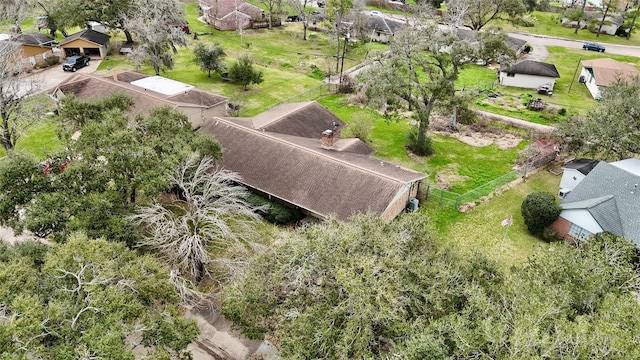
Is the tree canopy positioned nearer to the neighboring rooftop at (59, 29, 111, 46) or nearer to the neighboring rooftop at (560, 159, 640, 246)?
the neighboring rooftop at (560, 159, 640, 246)

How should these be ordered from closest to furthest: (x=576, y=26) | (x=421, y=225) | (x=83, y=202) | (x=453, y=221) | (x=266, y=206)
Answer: (x=421, y=225)
(x=83, y=202)
(x=266, y=206)
(x=453, y=221)
(x=576, y=26)

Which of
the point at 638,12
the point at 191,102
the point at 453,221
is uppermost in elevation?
the point at 638,12

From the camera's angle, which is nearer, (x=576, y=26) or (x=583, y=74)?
(x=583, y=74)

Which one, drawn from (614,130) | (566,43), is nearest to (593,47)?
(566,43)

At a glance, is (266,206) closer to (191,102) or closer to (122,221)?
(122,221)

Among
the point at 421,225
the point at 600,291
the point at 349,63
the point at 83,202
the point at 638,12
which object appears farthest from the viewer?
the point at 638,12

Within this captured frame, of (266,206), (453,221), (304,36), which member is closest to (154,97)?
(266,206)

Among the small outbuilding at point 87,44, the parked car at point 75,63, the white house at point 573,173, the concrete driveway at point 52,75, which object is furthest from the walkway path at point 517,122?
the small outbuilding at point 87,44

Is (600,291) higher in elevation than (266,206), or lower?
higher
